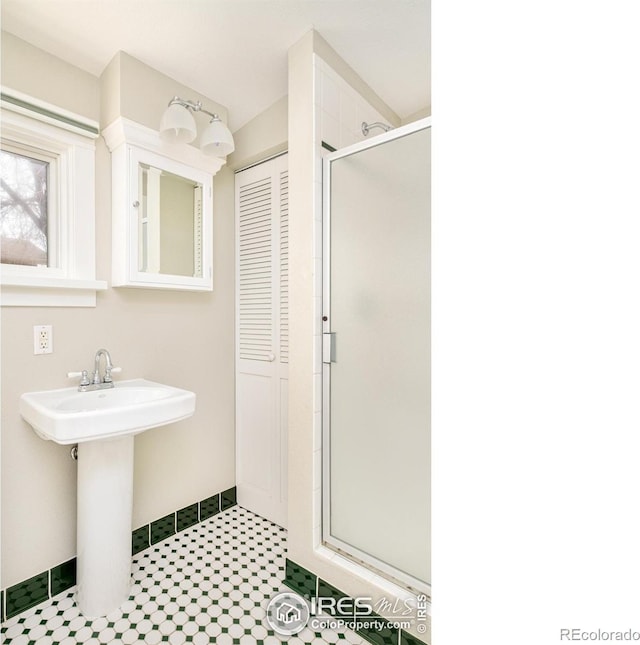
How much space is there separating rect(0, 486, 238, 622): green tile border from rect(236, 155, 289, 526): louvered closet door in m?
0.25

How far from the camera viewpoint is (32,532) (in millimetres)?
1429

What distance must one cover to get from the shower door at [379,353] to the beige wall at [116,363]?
0.89m

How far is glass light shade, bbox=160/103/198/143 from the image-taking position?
1.53 metres

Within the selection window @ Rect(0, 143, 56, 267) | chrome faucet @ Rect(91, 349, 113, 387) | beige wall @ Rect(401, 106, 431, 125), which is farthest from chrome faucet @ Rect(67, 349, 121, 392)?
beige wall @ Rect(401, 106, 431, 125)

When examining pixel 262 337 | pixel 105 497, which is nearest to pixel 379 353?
pixel 262 337

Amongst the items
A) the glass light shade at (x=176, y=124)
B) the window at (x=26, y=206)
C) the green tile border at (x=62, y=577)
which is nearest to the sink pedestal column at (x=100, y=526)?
the green tile border at (x=62, y=577)

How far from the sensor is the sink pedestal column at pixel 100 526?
1368 millimetres

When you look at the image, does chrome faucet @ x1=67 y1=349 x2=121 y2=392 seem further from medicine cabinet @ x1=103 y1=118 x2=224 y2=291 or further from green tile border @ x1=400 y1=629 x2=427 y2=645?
green tile border @ x1=400 y1=629 x2=427 y2=645

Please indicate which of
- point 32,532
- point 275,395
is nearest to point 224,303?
point 275,395
